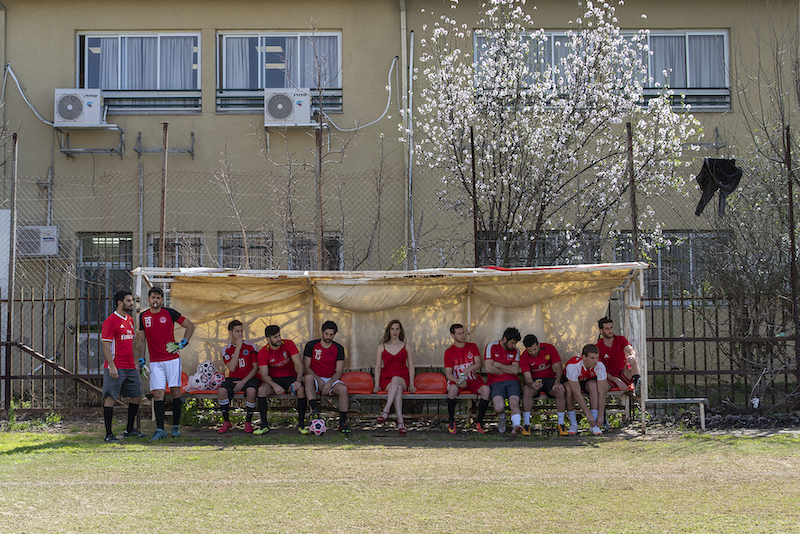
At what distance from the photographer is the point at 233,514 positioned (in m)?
4.96

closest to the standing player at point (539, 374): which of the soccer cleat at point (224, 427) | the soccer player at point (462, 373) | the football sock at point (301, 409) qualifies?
the soccer player at point (462, 373)

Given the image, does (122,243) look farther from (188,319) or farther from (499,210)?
(499,210)

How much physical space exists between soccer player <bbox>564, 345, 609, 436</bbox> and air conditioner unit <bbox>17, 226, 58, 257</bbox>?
9.09 metres

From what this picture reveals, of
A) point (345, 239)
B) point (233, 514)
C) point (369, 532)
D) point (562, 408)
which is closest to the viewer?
point (369, 532)

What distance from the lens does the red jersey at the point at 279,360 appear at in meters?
8.95

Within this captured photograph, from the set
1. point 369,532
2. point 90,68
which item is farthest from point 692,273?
point 90,68

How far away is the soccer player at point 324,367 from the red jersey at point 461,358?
132cm

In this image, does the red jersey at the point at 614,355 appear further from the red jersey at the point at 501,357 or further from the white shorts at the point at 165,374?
the white shorts at the point at 165,374

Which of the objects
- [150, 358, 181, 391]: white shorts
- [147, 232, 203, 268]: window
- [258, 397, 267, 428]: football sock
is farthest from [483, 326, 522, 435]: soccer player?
[147, 232, 203, 268]: window

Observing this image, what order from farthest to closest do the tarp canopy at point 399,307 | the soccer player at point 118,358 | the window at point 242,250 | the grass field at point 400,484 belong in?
the window at point 242,250
the tarp canopy at point 399,307
the soccer player at point 118,358
the grass field at point 400,484

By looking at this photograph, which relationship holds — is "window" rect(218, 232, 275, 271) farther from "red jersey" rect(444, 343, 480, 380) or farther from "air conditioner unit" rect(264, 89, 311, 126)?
"red jersey" rect(444, 343, 480, 380)

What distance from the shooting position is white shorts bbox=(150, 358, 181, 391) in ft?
27.3

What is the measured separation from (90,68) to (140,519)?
11.3 metres

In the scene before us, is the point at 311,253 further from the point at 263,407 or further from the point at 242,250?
the point at 263,407
